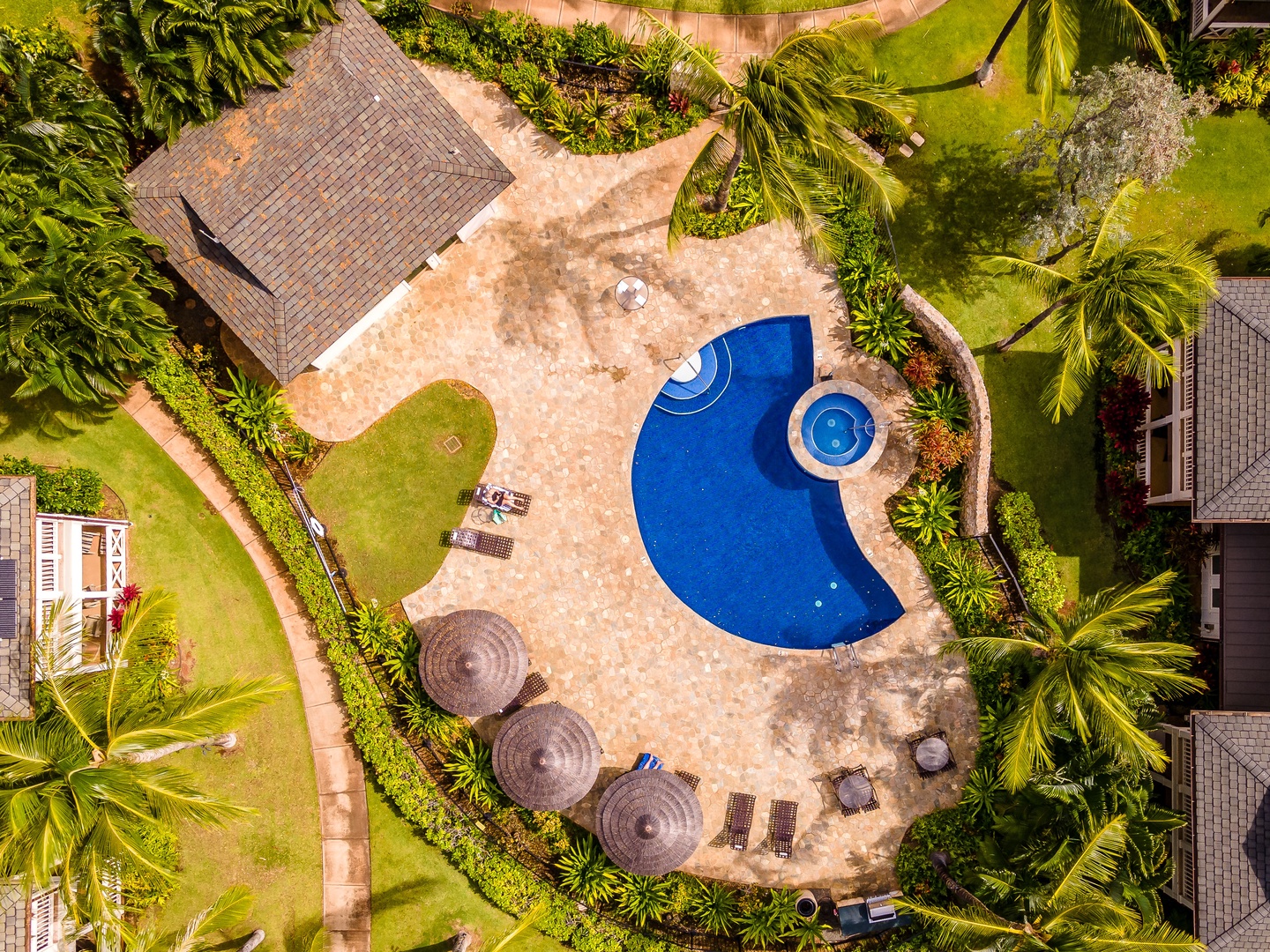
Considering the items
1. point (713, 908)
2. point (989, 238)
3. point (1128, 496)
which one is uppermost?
point (989, 238)

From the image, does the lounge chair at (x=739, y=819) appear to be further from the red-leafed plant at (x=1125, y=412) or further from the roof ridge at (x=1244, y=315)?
the roof ridge at (x=1244, y=315)

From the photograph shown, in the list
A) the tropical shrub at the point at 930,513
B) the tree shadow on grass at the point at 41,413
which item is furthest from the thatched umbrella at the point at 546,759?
the tree shadow on grass at the point at 41,413

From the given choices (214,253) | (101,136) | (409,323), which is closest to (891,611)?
(409,323)

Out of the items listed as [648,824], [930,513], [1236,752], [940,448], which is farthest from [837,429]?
[1236,752]

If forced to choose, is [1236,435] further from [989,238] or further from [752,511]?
[752,511]

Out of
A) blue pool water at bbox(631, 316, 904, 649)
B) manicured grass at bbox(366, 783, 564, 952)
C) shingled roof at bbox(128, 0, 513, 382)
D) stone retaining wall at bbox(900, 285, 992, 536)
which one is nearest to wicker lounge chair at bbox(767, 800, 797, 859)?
blue pool water at bbox(631, 316, 904, 649)

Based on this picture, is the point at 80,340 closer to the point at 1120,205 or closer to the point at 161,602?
the point at 161,602
